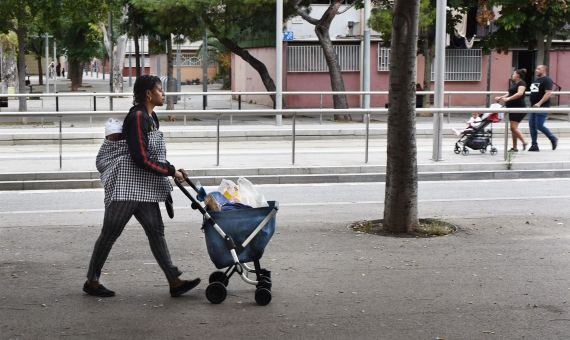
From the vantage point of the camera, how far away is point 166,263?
704cm

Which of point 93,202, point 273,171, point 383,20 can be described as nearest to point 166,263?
point 93,202

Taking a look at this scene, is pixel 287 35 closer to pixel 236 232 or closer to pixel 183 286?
pixel 183 286

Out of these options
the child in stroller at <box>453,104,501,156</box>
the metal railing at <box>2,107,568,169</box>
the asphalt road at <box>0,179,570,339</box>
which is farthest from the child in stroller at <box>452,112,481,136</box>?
the asphalt road at <box>0,179,570,339</box>

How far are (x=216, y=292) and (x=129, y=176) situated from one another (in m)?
1.08

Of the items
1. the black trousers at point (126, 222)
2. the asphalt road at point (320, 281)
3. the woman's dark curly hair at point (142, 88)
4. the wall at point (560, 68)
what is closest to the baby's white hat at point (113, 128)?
the woman's dark curly hair at point (142, 88)

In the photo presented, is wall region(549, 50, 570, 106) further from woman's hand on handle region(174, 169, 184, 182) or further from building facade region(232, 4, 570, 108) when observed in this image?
woman's hand on handle region(174, 169, 184, 182)

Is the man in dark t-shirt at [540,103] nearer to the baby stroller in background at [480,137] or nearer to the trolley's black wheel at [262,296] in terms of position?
the baby stroller in background at [480,137]

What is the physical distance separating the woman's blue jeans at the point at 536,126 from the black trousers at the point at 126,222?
11.8 metres

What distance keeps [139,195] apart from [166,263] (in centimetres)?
58

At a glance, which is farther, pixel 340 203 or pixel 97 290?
pixel 340 203

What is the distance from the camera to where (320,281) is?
7746 millimetres

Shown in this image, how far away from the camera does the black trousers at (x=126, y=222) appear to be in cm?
687

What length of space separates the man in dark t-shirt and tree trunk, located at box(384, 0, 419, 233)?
806cm

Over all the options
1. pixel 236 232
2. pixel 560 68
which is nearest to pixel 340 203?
pixel 236 232
